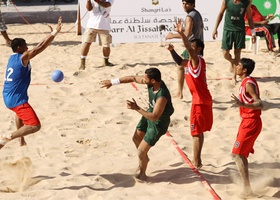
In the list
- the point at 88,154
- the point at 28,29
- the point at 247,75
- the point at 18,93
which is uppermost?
the point at 247,75

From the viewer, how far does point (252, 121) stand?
17.9ft

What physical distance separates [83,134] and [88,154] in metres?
0.78

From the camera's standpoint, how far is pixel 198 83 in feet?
20.9

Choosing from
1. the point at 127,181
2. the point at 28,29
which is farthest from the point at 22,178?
the point at 28,29

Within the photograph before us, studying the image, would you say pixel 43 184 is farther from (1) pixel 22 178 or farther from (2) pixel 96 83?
(2) pixel 96 83

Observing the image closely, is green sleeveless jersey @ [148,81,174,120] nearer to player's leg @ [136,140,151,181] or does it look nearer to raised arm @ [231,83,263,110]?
player's leg @ [136,140,151,181]

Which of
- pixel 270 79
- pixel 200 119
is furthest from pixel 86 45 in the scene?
pixel 200 119

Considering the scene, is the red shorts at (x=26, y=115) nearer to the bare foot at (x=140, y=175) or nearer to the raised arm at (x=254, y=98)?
the bare foot at (x=140, y=175)

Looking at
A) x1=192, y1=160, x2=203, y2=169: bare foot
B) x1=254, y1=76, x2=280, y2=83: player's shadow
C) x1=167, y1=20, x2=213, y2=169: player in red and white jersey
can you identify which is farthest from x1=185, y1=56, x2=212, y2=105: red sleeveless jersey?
x1=254, y1=76, x2=280, y2=83: player's shadow

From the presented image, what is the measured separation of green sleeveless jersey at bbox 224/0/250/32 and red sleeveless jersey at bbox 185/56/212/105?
3592 mm

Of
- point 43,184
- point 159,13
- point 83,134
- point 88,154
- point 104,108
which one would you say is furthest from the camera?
point 159,13

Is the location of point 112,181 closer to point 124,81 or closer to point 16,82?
point 124,81

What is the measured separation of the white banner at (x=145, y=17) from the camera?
13.9 meters

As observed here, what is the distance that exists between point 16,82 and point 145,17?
26.9 feet
